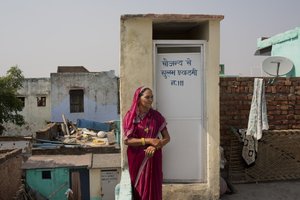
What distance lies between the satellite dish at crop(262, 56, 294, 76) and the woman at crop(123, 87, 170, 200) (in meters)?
3.63

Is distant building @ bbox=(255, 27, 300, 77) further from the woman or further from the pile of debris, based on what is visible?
the pile of debris

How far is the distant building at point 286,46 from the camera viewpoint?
321 inches

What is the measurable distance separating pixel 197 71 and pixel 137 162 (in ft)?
4.12

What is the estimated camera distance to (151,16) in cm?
367

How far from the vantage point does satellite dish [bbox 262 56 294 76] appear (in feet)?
20.6

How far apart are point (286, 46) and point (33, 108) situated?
890 inches

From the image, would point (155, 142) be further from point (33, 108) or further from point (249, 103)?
point (33, 108)

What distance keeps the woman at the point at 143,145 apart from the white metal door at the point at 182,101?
0.42 m

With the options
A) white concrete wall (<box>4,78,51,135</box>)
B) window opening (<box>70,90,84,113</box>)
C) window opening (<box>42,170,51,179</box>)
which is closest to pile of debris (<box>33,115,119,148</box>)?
window opening (<box>42,170,51,179</box>)

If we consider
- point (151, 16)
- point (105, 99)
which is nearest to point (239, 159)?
point (151, 16)

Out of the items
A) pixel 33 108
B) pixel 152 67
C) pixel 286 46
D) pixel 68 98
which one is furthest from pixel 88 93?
pixel 152 67

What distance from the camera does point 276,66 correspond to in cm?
635

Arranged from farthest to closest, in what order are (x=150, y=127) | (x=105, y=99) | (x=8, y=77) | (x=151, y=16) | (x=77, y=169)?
(x=105, y=99) < (x=8, y=77) < (x=77, y=169) < (x=151, y=16) < (x=150, y=127)

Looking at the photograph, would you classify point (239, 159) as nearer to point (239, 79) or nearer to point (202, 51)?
point (239, 79)
